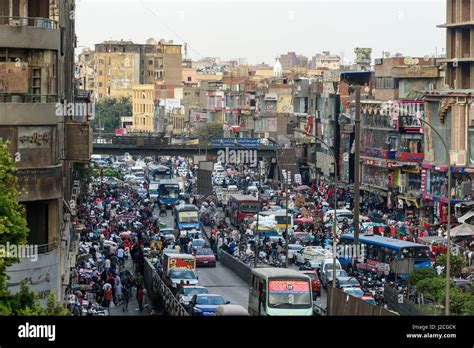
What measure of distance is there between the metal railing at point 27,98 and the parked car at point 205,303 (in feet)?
21.6

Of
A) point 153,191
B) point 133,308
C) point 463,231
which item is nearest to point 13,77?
point 133,308

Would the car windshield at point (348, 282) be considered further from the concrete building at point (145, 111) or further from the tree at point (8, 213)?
the concrete building at point (145, 111)

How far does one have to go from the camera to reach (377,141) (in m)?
94.3

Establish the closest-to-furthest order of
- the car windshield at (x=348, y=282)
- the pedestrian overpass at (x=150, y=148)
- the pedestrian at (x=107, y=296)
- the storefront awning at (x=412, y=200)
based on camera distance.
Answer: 1. the pedestrian at (x=107, y=296)
2. the car windshield at (x=348, y=282)
3. the storefront awning at (x=412, y=200)
4. the pedestrian overpass at (x=150, y=148)

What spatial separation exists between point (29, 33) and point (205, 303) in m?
10.1

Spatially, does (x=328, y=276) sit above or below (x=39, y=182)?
below

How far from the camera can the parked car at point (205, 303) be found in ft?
104

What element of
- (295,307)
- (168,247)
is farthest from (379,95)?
(295,307)

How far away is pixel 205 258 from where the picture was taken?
52.3 metres

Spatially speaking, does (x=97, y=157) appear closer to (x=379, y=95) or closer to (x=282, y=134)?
(x=282, y=134)

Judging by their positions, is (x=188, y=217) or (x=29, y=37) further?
(x=188, y=217)
